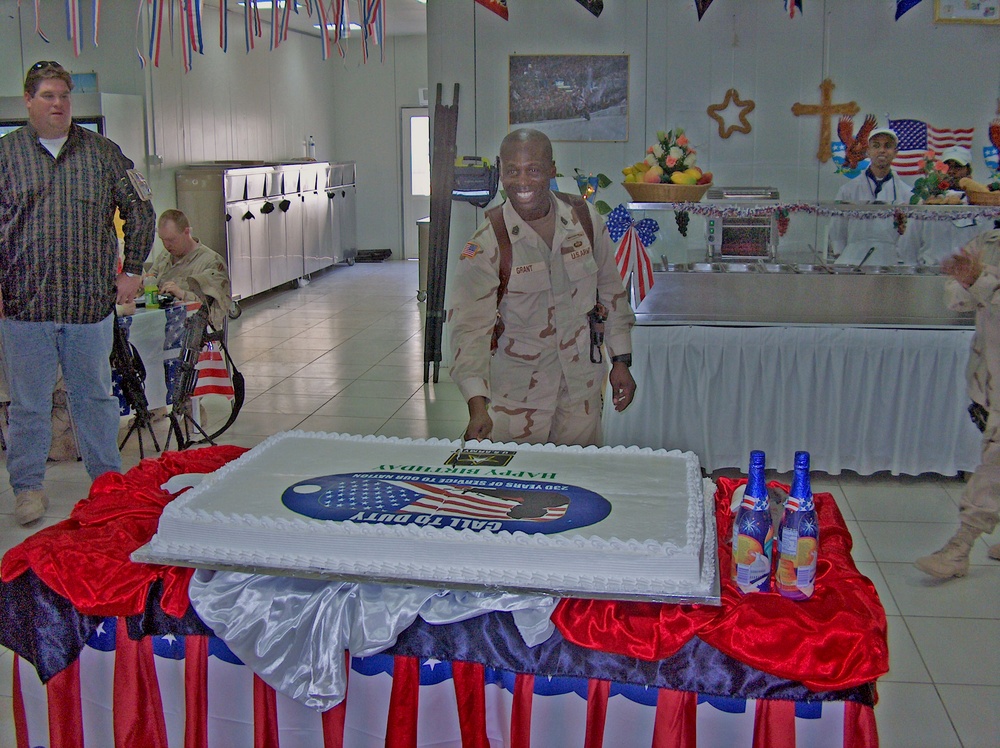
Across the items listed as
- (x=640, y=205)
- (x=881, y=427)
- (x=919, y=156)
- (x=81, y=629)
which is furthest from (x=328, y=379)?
(x=81, y=629)

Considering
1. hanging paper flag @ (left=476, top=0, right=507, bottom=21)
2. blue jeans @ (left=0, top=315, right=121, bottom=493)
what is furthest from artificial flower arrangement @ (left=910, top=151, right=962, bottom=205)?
blue jeans @ (left=0, top=315, right=121, bottom=493)

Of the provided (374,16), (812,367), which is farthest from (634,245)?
(374,16)

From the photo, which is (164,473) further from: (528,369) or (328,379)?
(328,379)

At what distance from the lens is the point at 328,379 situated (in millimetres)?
6891

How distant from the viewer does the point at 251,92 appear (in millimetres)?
11133

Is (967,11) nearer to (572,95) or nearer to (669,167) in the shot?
(572,95)

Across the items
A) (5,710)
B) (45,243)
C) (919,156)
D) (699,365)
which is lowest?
(5,710)

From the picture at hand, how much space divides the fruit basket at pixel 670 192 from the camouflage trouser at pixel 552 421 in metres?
1.91

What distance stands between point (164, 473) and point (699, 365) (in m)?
2.79

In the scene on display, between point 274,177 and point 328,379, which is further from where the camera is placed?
point 274,177

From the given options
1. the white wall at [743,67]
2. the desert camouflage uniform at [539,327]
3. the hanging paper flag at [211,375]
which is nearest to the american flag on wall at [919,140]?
the white wall at [743,67]

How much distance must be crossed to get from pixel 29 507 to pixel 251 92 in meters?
8.05

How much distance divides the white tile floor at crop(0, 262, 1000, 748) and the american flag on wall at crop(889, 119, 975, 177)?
255 cm

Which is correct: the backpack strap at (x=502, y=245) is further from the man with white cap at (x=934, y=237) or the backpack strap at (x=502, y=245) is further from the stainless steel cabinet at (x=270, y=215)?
the stainless steel cabinet at (x=270, y=215)
